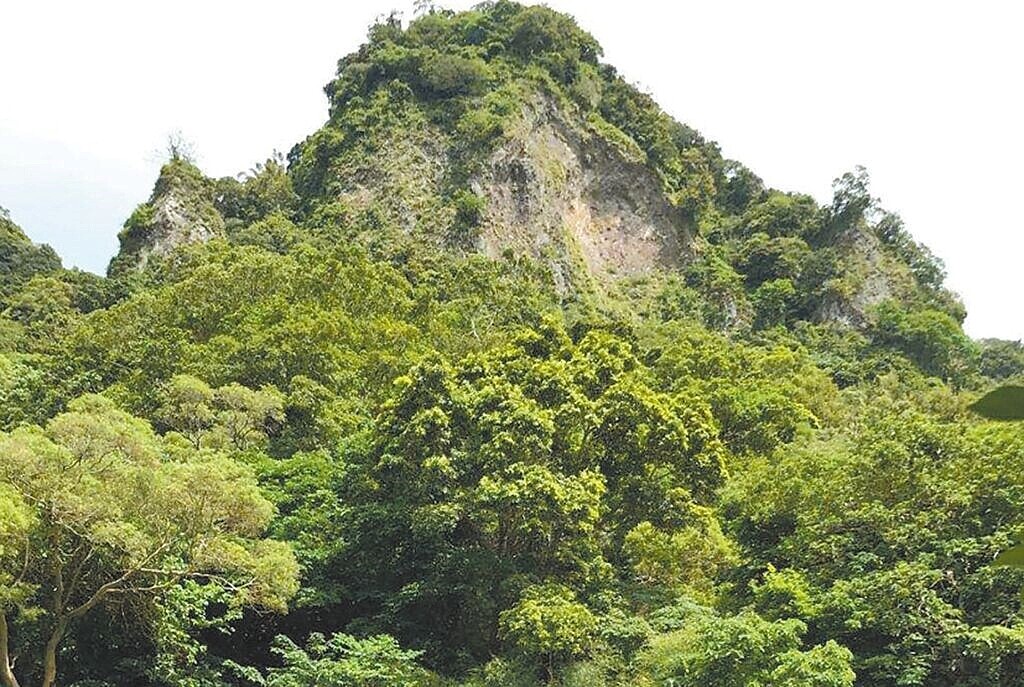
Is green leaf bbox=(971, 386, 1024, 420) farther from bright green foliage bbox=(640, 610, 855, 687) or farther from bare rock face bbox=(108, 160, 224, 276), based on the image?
bare rock face bbox=(108, 160, 224, 276)

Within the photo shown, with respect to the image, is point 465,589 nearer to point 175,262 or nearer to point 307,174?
point 175,262

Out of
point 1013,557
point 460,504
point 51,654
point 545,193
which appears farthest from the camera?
point 545,193

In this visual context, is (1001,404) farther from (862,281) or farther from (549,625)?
(862,281)

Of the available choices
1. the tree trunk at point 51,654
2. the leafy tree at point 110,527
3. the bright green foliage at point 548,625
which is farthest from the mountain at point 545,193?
the tree trunk at point 51,654

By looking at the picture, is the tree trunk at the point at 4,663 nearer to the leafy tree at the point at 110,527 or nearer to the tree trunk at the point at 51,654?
the leafy tree at the point at 110,527

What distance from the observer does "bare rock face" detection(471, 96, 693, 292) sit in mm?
44750

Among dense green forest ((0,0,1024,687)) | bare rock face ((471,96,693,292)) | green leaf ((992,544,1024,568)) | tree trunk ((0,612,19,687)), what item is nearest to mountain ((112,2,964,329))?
bare rock face ((471,96,693,292))

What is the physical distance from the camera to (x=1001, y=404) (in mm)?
1265

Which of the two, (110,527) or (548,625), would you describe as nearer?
(110,527)

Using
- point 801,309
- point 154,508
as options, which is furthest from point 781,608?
point 801,309

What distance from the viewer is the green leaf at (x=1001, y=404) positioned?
1251 millimetres

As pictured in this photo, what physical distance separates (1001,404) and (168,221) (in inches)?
1772

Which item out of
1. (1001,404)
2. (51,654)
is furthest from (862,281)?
(1001,404)

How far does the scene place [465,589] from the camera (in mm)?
14680
